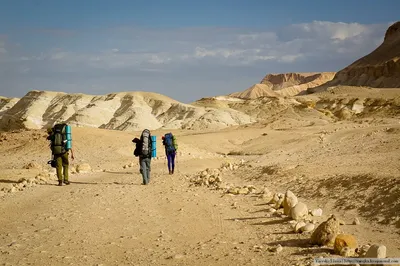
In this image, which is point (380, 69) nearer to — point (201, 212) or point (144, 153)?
point (144, 153)

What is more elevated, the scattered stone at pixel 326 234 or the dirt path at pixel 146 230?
the scattered stone at pixel 326 234

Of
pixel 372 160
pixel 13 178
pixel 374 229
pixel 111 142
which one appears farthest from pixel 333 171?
pixel 111 142

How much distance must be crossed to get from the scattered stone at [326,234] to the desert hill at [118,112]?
2099 inches

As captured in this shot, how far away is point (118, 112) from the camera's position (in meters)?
84.1

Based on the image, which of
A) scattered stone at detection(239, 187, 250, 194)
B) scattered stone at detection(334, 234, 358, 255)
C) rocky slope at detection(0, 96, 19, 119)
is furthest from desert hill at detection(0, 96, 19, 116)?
scattered stone at detection(334, 234, 358, 255)

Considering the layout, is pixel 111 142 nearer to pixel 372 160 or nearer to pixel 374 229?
pixel 372 160

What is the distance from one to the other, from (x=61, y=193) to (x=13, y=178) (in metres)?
4.75

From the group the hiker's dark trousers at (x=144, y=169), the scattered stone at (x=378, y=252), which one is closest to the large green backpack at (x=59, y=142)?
the hiker's dark trousers at (x=144, y=169)

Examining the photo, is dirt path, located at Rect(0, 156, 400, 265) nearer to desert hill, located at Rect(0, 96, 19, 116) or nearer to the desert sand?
the desert sand

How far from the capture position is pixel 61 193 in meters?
12.1

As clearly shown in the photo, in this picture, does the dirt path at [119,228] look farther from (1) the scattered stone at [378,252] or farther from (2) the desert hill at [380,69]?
(2) the desert hill at [380,69]

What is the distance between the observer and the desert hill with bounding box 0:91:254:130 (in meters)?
70.9

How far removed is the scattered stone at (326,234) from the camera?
614cm

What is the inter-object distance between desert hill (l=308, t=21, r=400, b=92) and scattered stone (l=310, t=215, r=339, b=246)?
290 ft
